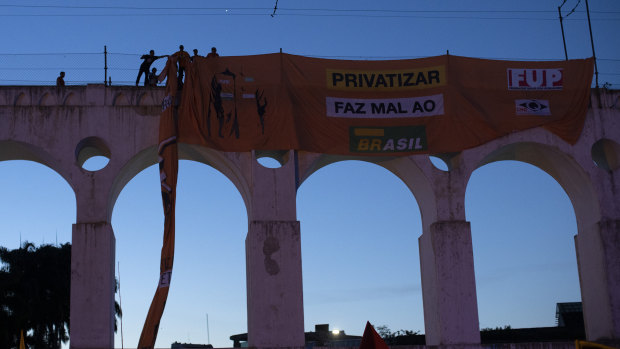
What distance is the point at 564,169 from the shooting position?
26.8 metres

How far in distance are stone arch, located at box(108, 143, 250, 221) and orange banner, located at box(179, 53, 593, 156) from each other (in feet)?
1.74

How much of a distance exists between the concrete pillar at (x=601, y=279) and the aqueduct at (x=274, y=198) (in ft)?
0.10

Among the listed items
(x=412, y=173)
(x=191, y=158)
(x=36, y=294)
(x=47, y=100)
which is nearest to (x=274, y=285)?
(x=191, y=158)

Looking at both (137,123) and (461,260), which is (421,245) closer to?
(461,260)

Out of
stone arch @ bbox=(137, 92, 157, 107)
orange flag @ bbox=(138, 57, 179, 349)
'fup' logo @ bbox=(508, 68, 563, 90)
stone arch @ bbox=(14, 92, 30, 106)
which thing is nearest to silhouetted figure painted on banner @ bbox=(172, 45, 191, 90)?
orange flag @ bbox=(138, 57, 179, 349)

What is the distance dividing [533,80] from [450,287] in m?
7.11

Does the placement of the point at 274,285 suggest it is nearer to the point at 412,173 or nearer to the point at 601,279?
the point at 412,173

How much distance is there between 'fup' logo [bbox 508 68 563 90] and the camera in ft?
87.5

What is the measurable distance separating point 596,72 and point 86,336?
683 inches

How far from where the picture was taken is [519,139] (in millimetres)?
26141

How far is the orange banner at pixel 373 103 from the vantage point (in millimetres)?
25125

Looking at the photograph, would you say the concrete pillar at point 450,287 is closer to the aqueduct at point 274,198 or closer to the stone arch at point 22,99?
the aqueduct at point 274,198

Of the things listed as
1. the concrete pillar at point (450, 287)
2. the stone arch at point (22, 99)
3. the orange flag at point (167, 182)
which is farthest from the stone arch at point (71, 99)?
the concrete pillar at point (450, 287)

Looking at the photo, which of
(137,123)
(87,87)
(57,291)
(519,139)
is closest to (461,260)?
(519,139)
